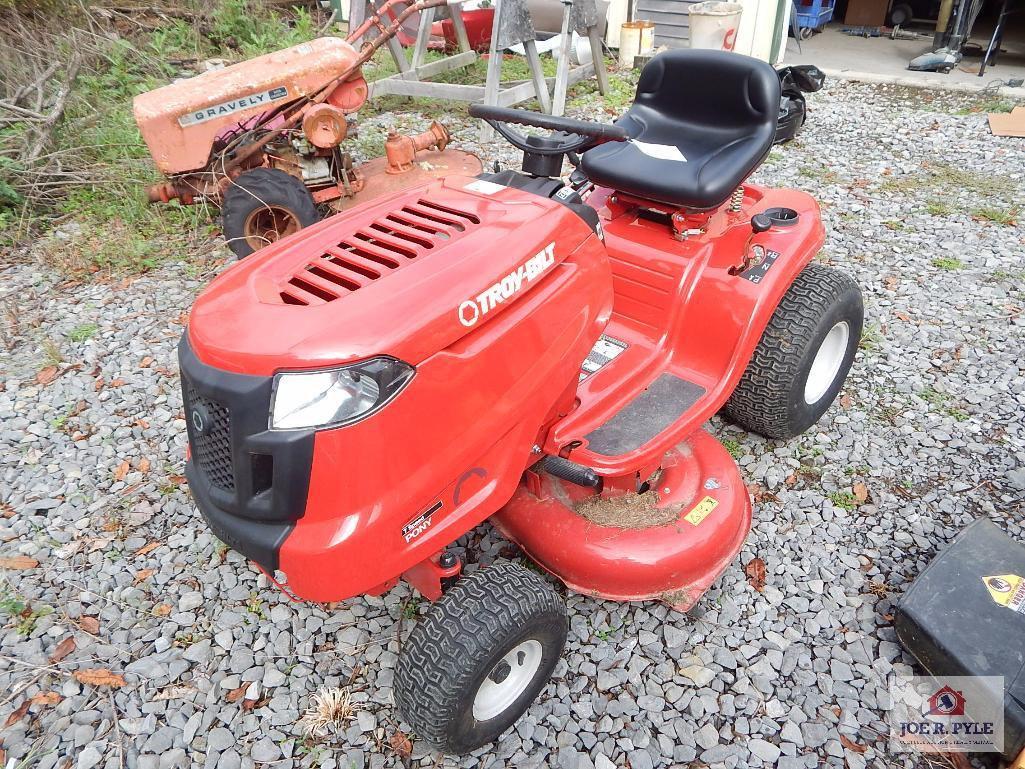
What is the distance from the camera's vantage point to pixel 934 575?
207cm

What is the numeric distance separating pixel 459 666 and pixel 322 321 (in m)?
0.87

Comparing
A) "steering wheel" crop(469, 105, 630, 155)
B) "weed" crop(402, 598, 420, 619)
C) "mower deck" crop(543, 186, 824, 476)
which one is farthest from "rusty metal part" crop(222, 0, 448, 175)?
"weed" crop(402, 598, 420, 619)

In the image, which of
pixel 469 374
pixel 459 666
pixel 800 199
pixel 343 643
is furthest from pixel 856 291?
pixel 343 643

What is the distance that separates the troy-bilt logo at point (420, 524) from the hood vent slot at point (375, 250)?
50 cm

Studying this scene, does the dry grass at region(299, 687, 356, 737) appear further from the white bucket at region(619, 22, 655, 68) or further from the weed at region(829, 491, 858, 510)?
the white bucket at region(619, 22, 655, 68)

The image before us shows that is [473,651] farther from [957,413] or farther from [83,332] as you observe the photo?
[83,332]

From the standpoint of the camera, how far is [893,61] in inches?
305

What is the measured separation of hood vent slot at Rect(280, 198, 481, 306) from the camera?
1503mm

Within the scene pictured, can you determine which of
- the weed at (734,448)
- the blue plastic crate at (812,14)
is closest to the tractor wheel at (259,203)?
the weed at (734,448)

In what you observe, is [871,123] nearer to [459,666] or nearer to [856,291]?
[856,291]

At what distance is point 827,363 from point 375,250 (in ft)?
6.93

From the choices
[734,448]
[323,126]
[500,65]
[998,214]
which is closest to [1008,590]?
[734,448]

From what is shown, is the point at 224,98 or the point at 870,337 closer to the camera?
the point at 870,337

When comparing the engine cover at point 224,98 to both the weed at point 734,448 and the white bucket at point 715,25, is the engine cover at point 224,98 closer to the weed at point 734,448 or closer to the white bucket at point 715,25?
the weed at point 734,448
